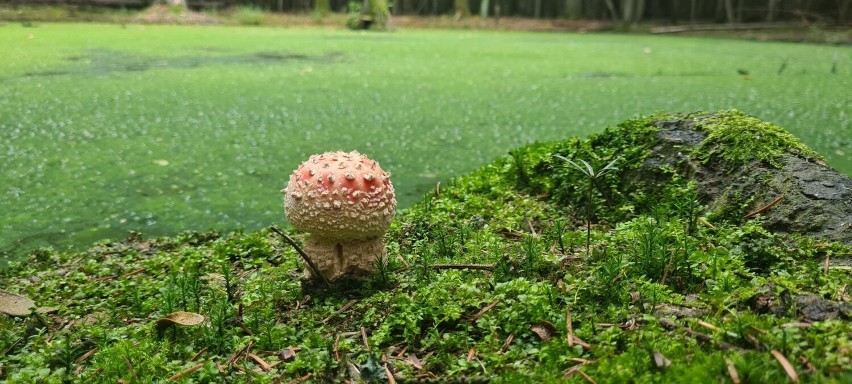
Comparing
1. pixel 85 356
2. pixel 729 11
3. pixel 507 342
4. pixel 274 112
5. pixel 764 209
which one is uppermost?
pixel 729 11

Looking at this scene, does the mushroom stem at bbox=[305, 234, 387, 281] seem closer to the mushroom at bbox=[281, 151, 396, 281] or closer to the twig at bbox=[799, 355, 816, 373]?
the mushroom at bbox=[281, 151, 396, 281]

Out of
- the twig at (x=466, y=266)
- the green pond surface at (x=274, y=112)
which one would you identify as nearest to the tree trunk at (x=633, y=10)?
the green pond surface at (x=274, y=112)

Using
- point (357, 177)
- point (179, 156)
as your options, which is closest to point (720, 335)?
point (357, 177)

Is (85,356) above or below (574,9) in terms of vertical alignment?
below

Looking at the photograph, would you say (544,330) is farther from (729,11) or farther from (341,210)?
(729,11)

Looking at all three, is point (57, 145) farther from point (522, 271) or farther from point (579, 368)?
point (579, 368)

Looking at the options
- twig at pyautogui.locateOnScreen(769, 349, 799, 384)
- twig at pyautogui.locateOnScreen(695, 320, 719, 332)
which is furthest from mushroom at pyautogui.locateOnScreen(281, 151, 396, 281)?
twig at pyautogui.locateOnScreen(769, 349, 799, 384)

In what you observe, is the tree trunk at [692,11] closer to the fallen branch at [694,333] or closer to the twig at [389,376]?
the fallen branch at [694,333]

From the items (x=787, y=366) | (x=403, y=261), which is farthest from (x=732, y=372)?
(x=403, y=261)
